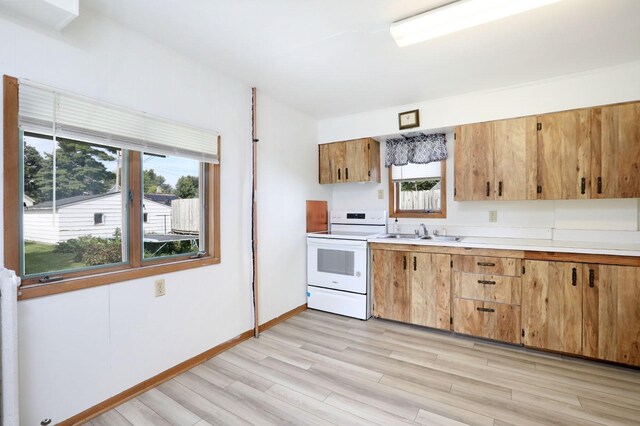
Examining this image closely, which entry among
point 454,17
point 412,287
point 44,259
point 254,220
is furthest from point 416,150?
point 44,259

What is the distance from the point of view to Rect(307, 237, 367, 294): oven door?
343cm

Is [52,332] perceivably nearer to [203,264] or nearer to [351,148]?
[203,264]

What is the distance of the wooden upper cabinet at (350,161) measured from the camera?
3.75 m

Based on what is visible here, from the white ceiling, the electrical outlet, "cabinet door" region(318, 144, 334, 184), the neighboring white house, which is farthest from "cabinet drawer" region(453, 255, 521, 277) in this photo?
the neighboring white house

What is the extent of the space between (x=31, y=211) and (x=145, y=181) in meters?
0.67

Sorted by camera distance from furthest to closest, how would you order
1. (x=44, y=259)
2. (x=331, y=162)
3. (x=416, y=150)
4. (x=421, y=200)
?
1. (x=331, y=162)
2. (x=421, y=200)
3. (x=416, y=150)
4. (x=44, y=259)

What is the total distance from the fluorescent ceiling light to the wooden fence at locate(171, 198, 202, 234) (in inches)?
80.9

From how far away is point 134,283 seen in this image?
2.05 meters

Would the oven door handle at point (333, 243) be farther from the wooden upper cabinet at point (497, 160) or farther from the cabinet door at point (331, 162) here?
the wooden upper cabinet at point (497, 160)

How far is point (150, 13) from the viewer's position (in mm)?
1874

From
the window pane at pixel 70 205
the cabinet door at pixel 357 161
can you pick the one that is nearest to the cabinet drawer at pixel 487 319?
the cabinet door at pixel 357 161

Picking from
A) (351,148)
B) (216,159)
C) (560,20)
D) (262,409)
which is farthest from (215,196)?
(560,20)

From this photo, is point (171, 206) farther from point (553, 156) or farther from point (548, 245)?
point (553, 156)

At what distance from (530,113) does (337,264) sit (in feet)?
8.39
